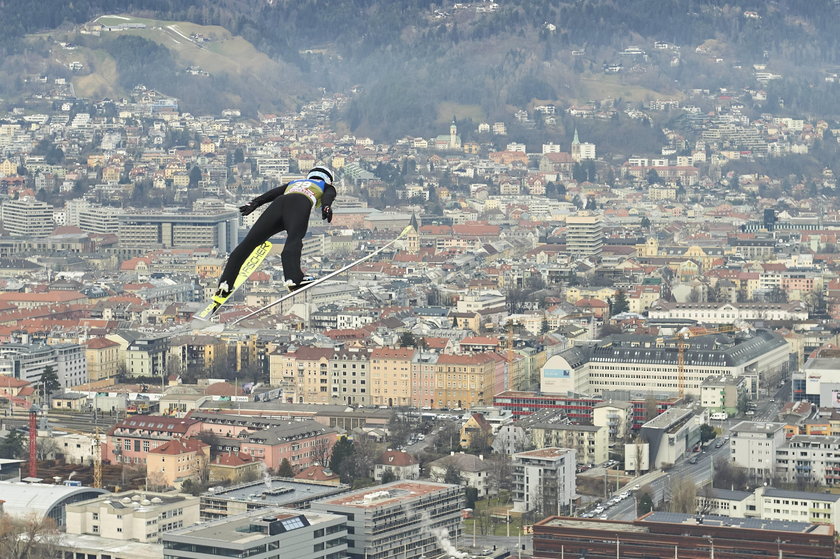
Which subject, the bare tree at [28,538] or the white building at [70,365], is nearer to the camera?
the bare tree at [28,538]

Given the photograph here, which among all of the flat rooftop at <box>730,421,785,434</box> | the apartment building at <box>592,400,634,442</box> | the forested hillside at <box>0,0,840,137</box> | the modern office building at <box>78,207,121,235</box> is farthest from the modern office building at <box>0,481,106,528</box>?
the forested hillside at <box>0,0,840,137</box>

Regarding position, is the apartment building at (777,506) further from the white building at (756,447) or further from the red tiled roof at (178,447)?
the red tiled roof at (178,447)

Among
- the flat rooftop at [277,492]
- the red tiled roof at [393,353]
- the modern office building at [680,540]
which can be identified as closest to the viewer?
the modern office building at [680,540]

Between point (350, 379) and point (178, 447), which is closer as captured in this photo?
point (178, 447)

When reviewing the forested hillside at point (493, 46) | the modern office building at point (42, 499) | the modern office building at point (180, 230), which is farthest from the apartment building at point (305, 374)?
the forested hillside at point (493, 46)

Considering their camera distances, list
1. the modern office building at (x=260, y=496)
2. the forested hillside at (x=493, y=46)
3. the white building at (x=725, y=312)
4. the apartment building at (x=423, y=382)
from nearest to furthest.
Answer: the modern office building at (x=260, y=496), the apartment building at (x=423, y=382), the white building at (x=725, y=312), the forested hillside at (x=493, y=46)

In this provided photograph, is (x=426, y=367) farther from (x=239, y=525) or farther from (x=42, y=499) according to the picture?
(x=239, y=525)

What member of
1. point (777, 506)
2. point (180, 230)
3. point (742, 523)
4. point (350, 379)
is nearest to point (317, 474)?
point (777, 506)
